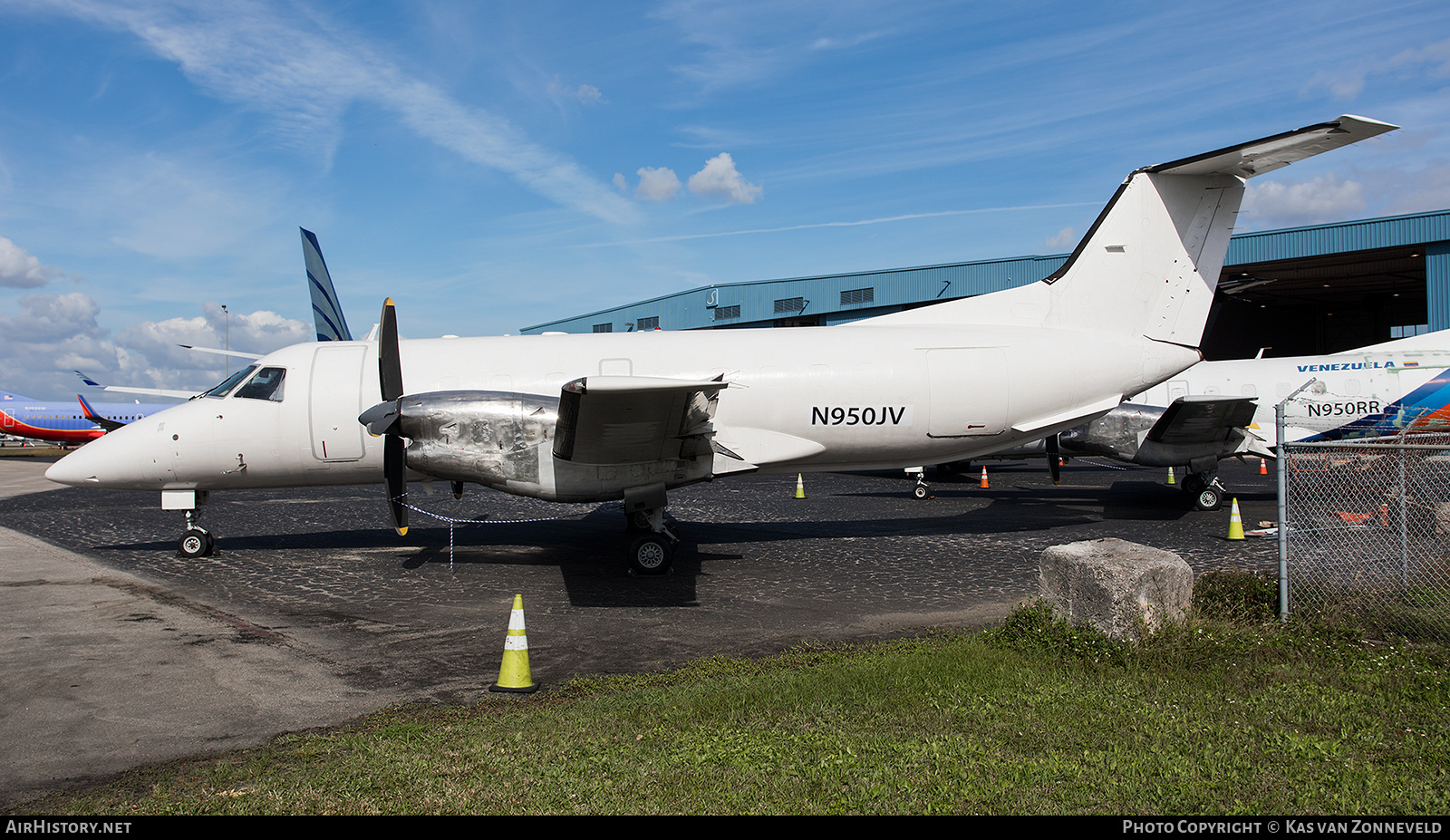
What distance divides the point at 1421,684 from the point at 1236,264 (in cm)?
3456

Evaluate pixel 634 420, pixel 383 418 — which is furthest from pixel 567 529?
pixel 634 420

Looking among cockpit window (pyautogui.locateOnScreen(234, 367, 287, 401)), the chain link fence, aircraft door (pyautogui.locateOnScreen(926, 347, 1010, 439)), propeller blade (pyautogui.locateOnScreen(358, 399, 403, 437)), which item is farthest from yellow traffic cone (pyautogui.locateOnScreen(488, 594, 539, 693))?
cockpit window (pyautogui.locateOnScreen(234, 367, 287, 401))

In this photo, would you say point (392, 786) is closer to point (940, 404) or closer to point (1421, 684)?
point (1421, 684)

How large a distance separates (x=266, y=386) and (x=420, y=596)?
470 cm

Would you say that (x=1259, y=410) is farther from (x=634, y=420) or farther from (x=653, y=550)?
(x=634, y=420)

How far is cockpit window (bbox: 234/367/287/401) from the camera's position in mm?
12039

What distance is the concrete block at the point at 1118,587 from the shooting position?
6320 mm

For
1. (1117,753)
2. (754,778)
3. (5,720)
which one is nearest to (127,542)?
(5,720)

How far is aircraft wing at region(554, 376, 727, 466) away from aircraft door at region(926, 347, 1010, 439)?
11.2ft

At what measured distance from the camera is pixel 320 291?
25.6 m

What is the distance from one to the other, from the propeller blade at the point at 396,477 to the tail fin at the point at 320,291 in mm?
17505

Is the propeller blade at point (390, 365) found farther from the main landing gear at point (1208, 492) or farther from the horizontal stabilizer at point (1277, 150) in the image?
the main landing gear at point (1208, 492)

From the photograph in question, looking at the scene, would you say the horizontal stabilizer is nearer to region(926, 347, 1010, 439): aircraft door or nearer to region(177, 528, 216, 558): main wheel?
region(926, 347, 1010, 439): aircraft door

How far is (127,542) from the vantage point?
1391 cm
